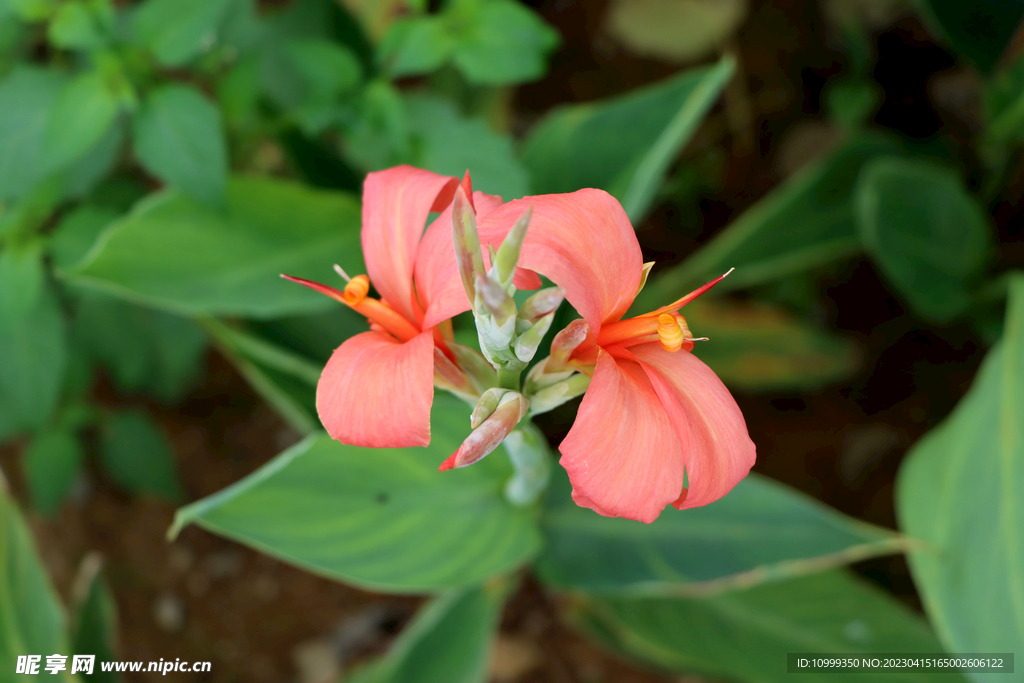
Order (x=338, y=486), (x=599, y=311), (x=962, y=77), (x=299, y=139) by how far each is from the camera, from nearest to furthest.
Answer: (x=599, y=311) < (x=338, y=486) < (x=299, y=139) < (x=962, y=77)

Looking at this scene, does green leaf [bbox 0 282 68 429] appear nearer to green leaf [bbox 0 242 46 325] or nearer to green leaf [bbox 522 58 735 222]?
green leaf [bbox 0 242 46 325]

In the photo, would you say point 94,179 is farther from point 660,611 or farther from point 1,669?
point 660,611

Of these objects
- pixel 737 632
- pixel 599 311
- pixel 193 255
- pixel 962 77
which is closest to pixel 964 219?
pixel 962 77

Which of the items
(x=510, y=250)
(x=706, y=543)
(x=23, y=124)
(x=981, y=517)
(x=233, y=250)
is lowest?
(x=706, y=543)

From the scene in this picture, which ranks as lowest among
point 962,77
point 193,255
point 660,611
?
point 660,611

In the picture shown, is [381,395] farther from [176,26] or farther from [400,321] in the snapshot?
[176,26]

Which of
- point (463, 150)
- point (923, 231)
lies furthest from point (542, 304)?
point (923, 231)
